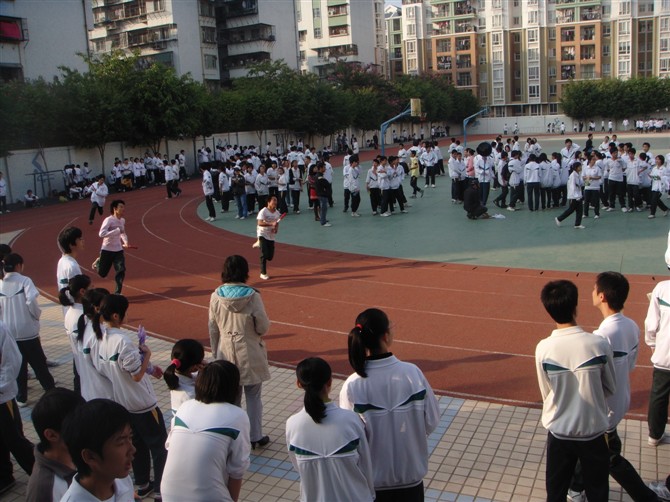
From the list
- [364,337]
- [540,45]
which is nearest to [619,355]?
[364,337]

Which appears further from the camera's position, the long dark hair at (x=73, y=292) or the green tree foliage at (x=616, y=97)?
the green tree foliage at (x=616, y=97)

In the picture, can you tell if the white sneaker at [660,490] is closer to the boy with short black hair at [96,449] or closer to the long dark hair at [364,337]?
the long dark hair at [364,337]

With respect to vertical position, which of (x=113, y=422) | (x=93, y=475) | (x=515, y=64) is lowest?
(x=93, y=475)

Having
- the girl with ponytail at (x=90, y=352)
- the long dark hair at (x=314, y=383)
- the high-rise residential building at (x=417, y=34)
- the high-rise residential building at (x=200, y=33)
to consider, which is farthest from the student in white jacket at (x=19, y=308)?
the high-rise residential building at (x=417, y=34)

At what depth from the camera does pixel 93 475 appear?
9.27 ft

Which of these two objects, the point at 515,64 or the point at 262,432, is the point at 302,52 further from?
the point at 262,432

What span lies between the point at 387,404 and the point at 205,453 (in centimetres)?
104

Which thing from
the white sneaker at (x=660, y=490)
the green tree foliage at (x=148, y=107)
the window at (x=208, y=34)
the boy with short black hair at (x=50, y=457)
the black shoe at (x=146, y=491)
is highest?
the window at (x=208, y=34)

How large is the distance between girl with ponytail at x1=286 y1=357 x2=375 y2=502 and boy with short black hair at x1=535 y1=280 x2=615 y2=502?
1430 millimetres

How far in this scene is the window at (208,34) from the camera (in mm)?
61631

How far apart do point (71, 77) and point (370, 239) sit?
73.8 ft

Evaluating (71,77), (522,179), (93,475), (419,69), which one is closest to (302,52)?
A: (419,69)

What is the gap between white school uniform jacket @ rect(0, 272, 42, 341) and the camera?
22.9 ft

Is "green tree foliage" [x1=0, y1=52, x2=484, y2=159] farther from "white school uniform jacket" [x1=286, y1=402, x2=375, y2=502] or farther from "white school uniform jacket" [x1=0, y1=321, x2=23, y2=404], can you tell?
"white school uniform jacket" [x1=286, y1=402, x2=375, y2=502]
